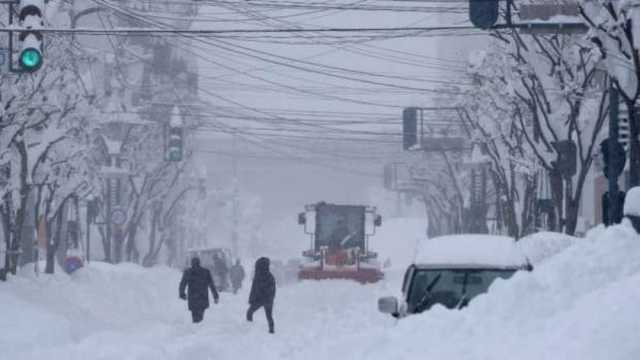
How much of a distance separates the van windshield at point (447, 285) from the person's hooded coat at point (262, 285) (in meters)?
11.9

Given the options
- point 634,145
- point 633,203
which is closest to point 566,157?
point 634,145

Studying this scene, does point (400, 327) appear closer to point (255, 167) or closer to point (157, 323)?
point (157, 323)

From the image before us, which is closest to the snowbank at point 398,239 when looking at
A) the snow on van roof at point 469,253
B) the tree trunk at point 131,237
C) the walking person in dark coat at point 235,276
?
the walking person in dark coat at point 235,276

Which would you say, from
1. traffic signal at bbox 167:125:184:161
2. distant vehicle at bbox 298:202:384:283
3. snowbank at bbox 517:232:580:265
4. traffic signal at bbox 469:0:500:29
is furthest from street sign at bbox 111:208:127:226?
traffic signal at bbox 469:0:500:29

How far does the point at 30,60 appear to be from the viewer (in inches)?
695

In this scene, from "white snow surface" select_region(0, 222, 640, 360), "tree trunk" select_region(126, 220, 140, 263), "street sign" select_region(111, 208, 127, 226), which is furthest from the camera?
"tree trunk" select_region(126, 220, 140, 263)

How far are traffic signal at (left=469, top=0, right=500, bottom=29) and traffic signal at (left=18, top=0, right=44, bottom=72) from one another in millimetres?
5667

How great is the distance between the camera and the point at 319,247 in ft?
149

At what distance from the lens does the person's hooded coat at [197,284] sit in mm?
27375

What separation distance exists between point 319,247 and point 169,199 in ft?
93.0

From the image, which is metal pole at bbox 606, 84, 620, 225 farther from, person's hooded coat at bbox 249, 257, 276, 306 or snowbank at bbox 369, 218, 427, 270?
snowbank at bbox 369, 218, 427, 270

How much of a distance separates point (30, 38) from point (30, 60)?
0.97 feet

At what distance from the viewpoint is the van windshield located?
50.2ft

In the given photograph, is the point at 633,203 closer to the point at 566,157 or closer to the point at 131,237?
the point at 566,157
